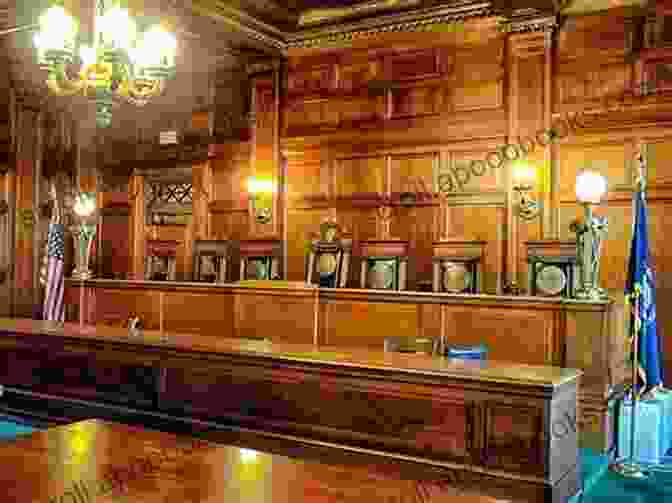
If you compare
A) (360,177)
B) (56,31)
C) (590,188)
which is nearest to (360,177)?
(360,177)

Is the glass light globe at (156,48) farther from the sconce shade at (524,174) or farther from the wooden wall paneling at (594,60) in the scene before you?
the wooden wall paneling at (594,60)

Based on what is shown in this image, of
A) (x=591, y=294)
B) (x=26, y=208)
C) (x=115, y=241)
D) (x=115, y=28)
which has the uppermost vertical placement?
(x=115, y=28)

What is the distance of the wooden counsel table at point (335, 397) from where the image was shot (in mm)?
3230

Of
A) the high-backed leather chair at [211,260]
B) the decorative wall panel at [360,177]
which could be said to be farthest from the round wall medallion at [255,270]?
the decorative wall panel at [360,177]

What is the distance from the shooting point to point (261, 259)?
304 inches

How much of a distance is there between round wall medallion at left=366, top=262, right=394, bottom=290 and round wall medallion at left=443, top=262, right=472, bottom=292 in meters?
0.59

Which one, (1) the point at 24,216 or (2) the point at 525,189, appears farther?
(1) the point at 24,216

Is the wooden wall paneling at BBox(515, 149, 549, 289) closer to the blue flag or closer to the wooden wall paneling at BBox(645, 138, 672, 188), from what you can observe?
the wooden wall paneling at BBox(645, 138, 672, 188)

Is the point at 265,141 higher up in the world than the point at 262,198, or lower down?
higher up

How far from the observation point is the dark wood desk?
2143 mm

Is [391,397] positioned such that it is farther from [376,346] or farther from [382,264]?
[382,264]

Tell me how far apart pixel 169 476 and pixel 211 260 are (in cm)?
576

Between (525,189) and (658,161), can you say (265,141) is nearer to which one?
(525,189)

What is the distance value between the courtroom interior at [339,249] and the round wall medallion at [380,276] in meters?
0.03
